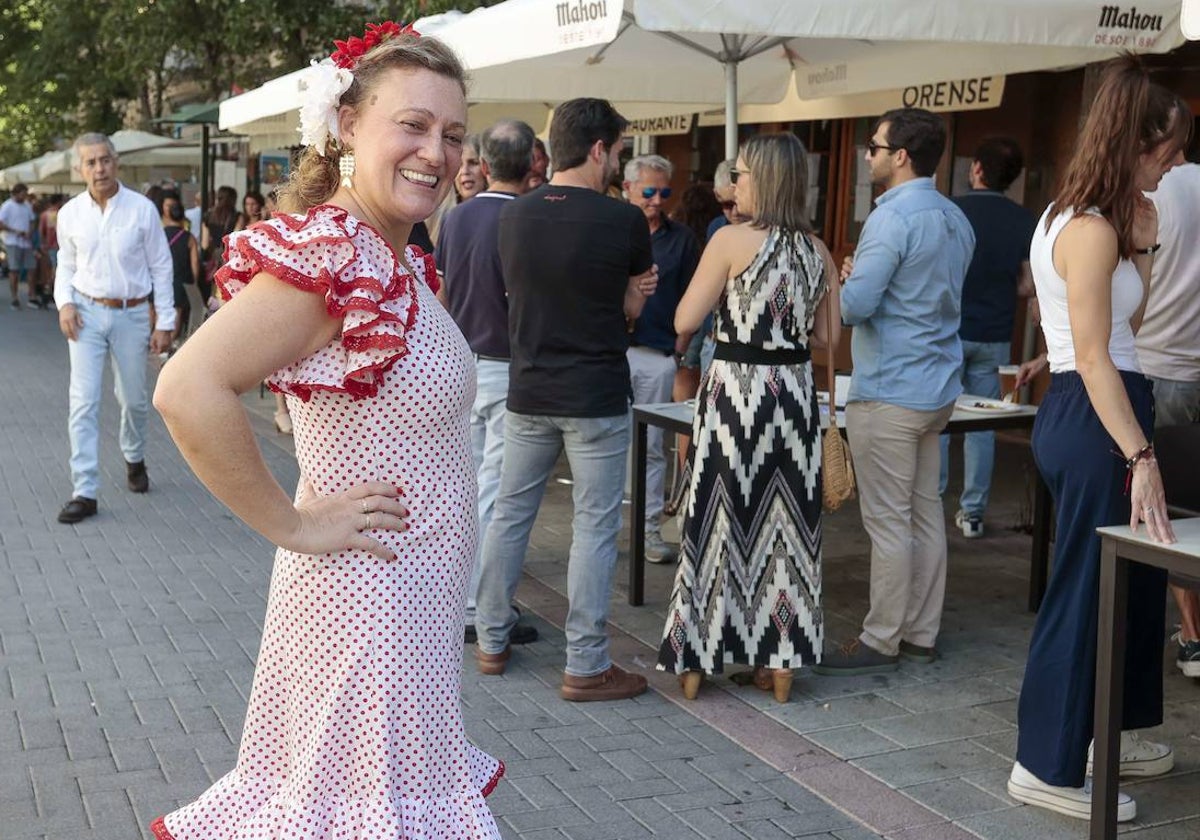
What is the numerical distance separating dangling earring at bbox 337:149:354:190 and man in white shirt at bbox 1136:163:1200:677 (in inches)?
164

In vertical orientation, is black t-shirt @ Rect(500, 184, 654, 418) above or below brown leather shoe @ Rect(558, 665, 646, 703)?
above

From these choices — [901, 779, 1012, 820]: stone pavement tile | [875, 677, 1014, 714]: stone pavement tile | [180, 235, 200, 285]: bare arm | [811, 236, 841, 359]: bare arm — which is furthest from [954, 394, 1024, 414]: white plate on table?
[180, 235, 200, 285]: bare arm

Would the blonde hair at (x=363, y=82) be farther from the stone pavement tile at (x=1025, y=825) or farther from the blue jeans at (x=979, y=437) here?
the blue jeans at (x=979, y=437)

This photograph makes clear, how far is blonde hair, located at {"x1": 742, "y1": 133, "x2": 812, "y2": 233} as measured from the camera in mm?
4980

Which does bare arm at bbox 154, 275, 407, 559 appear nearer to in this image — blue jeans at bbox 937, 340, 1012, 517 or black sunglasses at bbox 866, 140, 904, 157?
black sunglasses at bbox 866, 140, 904, 157

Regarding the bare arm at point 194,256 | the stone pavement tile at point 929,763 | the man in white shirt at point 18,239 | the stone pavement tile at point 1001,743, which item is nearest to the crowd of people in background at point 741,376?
the stone pavement tile at point 929,763

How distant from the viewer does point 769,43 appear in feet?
25.9

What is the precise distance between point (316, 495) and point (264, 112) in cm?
792

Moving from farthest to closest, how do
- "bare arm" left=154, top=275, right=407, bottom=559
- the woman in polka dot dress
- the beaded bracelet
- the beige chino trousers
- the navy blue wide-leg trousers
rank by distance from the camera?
1. the beige chino trousers
2. the navy blue wide-leg trousers
3. the beaded bracelet
4. the woman in polka dot dress
5. "bare arm" left=154, top=275, right=407, bottom=559

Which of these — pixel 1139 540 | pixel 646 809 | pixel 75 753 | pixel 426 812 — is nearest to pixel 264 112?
pixel 75 753

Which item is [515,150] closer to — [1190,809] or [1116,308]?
[1116,308]

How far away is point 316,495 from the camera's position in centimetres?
229

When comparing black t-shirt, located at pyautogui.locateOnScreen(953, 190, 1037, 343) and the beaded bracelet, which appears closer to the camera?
the beaded bracelet

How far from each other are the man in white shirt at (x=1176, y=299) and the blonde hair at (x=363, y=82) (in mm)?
4066
